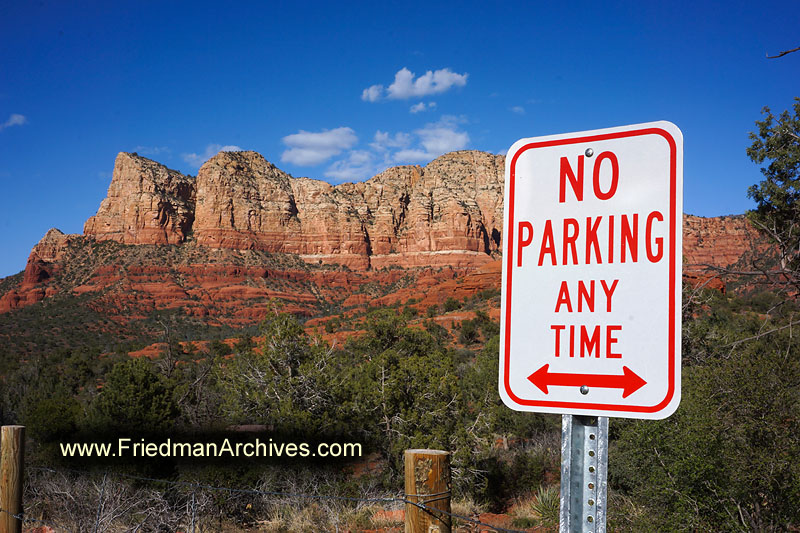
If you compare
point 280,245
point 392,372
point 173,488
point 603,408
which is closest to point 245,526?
point 173,488

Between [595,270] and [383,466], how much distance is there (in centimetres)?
1069

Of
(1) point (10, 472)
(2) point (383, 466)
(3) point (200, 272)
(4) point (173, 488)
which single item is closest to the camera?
(1) point (10, 472)

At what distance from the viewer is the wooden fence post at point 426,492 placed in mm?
1917

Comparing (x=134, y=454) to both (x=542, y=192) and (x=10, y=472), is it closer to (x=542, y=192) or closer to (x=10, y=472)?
(x=10, y=472)

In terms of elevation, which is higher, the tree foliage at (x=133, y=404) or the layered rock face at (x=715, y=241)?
the layered rock face at (x=715, y=241)

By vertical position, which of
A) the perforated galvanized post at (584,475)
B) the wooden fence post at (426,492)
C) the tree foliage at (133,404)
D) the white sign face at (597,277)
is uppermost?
the white sign face at (597,277)

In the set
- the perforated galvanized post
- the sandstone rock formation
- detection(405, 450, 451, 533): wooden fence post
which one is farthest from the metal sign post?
the sandstone rock formation

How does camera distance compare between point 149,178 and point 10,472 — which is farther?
point 149,178

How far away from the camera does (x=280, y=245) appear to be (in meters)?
85.8

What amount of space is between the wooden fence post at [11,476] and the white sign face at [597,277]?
4.21m

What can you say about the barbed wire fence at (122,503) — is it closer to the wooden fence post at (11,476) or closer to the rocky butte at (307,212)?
the wooden fence post at (11,476)

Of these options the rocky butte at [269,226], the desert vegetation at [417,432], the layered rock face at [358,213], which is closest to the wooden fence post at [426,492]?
the desert vegetation at [417,432]

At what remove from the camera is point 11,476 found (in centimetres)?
397

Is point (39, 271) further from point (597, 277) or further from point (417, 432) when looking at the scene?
point (597, 277)
